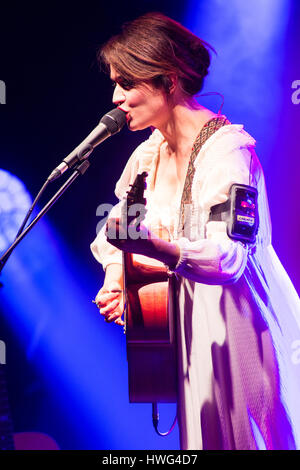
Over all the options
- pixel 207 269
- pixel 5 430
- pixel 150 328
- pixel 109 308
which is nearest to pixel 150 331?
pixel 150 328

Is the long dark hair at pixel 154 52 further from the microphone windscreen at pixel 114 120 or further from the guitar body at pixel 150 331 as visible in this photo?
the guitar body at pixel 150 331

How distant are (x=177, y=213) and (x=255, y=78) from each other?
112 centimetres

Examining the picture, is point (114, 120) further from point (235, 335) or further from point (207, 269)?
point (235, 335)

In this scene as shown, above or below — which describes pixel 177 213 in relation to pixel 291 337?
above

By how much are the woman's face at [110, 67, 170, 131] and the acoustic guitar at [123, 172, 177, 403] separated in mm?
464

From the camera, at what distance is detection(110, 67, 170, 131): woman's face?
5.82 ft

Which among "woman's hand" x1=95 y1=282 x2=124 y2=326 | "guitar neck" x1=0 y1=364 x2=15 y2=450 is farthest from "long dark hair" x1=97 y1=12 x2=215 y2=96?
"guitar neck" x1=0 y1=364 x2=15 y2=450

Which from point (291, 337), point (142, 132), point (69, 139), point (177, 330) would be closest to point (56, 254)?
point (69, 139)

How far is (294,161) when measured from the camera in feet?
8.40

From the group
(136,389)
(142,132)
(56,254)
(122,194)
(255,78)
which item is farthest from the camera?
(56,254)

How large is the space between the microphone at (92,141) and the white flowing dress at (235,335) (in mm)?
285

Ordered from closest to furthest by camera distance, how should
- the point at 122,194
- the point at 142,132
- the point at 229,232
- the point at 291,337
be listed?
the point at 229,232, the point at 291,337, the point at 122,194, the point at 142,132

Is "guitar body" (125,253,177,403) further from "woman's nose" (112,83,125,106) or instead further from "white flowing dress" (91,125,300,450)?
"woman's nose" (112,83,125,106)
